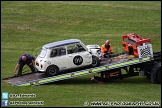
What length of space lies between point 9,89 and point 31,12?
19.5 m

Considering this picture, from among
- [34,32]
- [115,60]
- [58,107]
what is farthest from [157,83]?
[34,32]

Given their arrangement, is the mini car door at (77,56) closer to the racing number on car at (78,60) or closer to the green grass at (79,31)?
the racing number on car at (78,60)

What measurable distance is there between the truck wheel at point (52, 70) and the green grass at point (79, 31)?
54 cm

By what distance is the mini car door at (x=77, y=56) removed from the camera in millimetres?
23719

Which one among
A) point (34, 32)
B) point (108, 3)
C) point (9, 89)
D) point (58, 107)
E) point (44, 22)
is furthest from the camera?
point (108, 3)

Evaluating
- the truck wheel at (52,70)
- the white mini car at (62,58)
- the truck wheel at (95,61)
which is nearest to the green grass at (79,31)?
the truck wheel at (52,70)

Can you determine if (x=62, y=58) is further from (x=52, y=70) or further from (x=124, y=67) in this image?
(x=124, y=67)

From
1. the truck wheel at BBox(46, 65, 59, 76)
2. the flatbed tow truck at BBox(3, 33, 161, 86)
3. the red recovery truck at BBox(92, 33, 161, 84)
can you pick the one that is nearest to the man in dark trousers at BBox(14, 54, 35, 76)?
the flatbed tow truck at BBox(3, 33, 161, 86)

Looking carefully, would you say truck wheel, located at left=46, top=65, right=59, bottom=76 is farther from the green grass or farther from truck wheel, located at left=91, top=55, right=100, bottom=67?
truck wheel, located at left=91, top=55, right=100, bottom=67

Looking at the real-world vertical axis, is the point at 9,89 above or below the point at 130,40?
below

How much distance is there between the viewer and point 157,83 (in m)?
24.0

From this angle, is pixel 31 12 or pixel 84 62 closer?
pixel 84 62

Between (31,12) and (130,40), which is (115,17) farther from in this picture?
(130,40)

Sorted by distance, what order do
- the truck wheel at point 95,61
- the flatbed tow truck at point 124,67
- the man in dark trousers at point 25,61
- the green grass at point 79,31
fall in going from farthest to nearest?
1. the man in dark trousers at point 25,61
2. the truck wheel at point 95,61
3. the flatbed tow truck at point 124,67
4. the green grass at point 79,31
